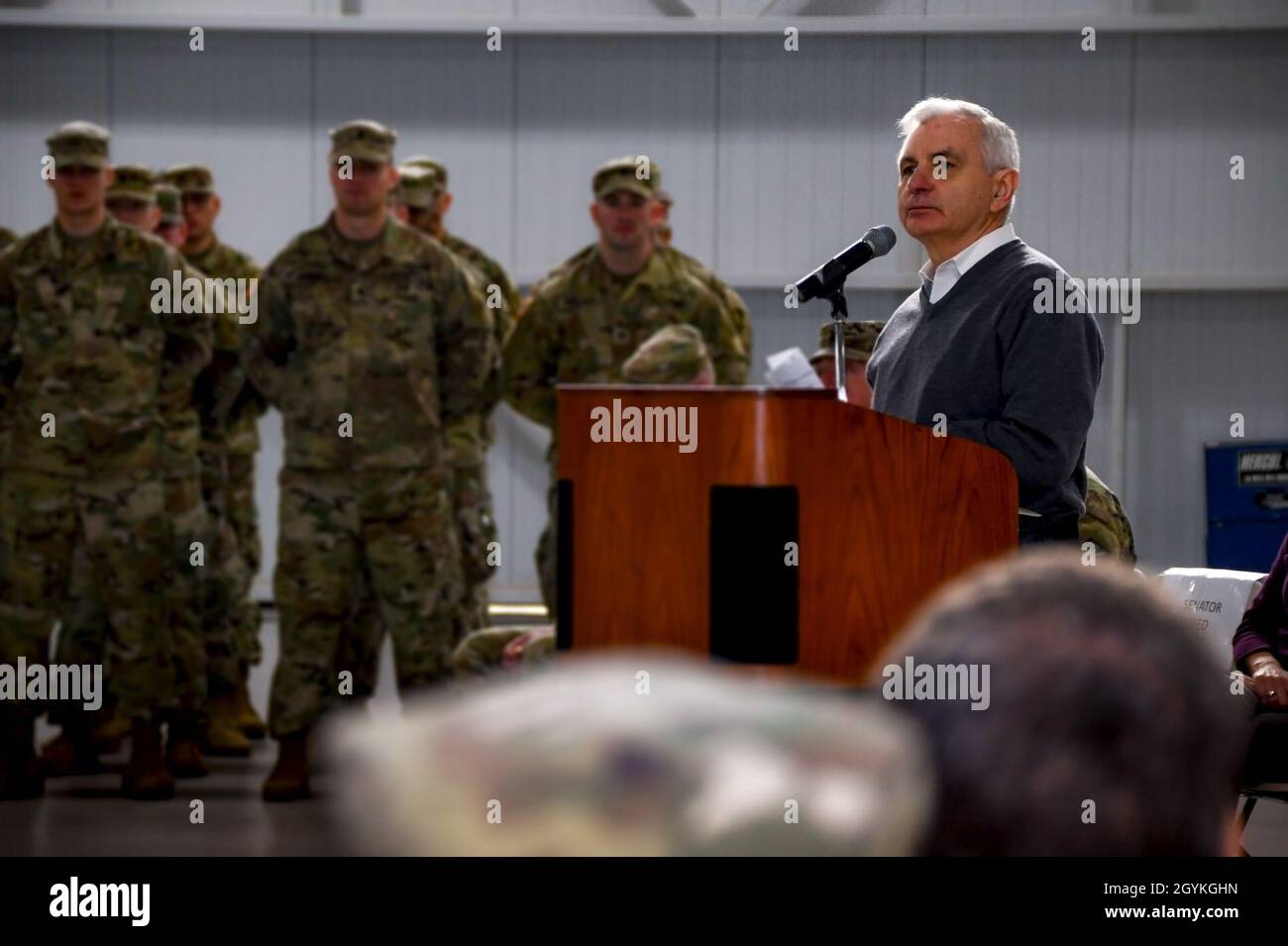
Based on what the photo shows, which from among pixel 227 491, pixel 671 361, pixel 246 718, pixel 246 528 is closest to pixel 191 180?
pixel 227 491

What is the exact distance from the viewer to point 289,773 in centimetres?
450

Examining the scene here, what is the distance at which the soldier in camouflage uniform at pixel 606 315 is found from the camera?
16.4 ft

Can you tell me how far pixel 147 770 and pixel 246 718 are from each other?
1051mm

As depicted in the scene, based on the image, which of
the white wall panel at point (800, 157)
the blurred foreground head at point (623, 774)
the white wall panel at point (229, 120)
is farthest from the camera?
the white wall panel at point (229, 120)

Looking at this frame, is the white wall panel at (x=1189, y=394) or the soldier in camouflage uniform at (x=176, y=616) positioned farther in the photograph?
the white wall panel at (x=1189, y=394)

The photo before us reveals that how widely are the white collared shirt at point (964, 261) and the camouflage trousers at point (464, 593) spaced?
2485 millimetres

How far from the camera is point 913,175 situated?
2357 millimetres

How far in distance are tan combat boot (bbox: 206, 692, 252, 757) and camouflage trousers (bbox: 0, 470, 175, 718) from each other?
65cm

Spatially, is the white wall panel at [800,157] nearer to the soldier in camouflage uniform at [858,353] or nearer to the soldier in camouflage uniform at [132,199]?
the soldier in camouflage uniform at [132,199]

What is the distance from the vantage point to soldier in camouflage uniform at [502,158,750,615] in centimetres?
498

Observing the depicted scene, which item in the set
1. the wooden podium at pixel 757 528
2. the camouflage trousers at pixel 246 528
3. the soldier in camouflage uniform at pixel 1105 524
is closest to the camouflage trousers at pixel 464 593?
the camouflage trousers at pixel 246 528
